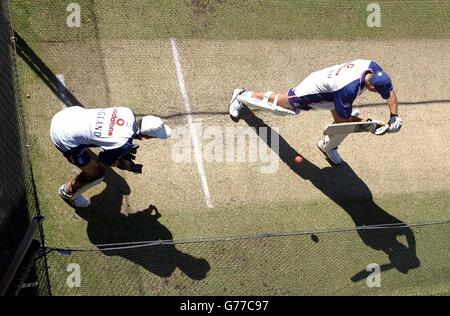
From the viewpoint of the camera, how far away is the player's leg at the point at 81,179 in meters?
6.31

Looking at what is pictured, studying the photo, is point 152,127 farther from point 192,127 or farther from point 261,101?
point 261,101

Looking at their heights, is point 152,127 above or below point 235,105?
above

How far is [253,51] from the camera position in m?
8.24

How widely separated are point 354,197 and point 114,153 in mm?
3718

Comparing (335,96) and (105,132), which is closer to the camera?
(105,132)

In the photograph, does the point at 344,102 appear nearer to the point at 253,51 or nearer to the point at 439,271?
the point at 253,51

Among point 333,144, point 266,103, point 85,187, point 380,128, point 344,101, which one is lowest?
point 333,144

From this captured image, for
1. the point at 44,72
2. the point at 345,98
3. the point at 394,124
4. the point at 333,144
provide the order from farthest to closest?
1. the point at 333,144
2. the point at 44,72
3. the point at 394,124
4. the point at 345,98

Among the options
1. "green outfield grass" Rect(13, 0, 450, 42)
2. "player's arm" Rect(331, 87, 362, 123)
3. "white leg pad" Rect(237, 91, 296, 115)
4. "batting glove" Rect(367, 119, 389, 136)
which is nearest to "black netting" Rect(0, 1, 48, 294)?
"green outfield grass" Rect(13, 0, 450, 42)

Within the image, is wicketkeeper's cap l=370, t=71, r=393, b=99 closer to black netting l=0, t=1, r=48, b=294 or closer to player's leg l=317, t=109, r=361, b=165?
player's leg l=317, t=109, r=361, b=165

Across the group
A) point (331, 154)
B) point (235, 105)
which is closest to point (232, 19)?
point (235, 105)

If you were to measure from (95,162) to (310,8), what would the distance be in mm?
4267

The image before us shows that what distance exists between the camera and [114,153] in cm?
603
